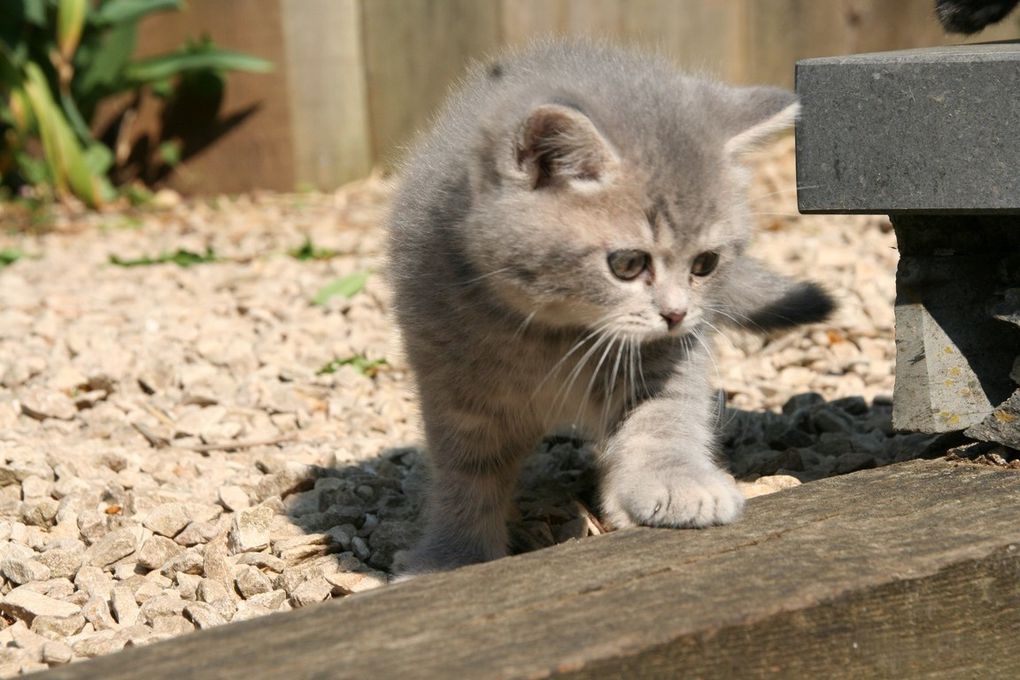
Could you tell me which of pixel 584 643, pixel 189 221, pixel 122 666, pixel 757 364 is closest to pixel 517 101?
pixel 584 643

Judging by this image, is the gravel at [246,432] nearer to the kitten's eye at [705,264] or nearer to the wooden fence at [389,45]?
the kitten's eye at [705,264]

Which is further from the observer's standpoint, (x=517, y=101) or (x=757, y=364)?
(x=757, y=364)

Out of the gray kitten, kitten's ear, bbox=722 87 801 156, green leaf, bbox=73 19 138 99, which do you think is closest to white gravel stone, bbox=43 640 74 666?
the gray kitten

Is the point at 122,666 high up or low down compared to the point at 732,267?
down

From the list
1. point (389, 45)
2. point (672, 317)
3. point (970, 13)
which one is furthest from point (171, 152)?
point (672, 317)

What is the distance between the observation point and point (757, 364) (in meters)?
3.24

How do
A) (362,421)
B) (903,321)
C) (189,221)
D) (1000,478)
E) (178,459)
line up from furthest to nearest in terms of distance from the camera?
(189,221)
(362,421)
(178,459)
(903,321)
(1000,478)

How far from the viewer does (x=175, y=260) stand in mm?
4262

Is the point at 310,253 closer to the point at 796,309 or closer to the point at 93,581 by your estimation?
the point at 796,309

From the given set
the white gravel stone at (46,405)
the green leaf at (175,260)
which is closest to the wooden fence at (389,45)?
the green leaf at (175,260)

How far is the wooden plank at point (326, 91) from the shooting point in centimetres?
531

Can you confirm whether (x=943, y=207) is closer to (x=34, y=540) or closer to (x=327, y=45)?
(x=34, y=540)

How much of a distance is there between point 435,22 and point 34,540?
3.55m

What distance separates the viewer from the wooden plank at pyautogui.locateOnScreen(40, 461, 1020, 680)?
1.35 metres
